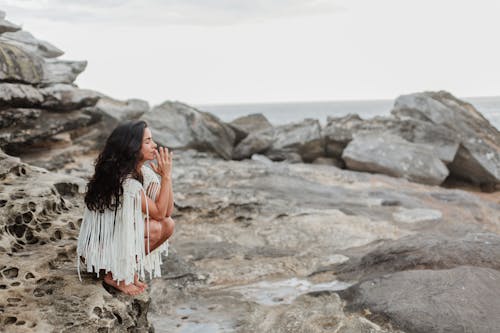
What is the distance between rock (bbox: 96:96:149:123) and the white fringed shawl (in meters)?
16.3

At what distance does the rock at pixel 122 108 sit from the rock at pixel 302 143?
6.07 metres

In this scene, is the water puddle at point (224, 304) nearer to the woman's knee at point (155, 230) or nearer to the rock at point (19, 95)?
the woman's knee at point (155, 230)

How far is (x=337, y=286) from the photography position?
6715mm

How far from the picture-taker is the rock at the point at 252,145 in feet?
71.0

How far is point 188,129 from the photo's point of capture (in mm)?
20375

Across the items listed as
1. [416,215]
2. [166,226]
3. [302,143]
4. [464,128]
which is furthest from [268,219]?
[464,128]

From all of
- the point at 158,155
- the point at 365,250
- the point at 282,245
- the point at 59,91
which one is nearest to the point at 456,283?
the point at 365,250

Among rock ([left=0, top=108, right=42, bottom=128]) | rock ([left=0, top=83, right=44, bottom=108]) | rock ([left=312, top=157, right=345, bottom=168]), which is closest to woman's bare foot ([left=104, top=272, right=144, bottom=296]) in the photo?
rock ([left=0, top=83, right=44, bottom=108])

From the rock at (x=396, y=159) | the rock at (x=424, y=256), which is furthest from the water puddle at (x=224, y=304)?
the rock at (x=396, y=159)

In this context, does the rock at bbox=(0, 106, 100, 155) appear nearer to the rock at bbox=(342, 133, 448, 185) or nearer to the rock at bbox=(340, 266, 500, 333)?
the rock at bbox=(340, 266, 500, 333)

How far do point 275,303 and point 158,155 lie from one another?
8.63 ft

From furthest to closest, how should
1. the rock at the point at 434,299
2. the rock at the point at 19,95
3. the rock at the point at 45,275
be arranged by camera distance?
1. the rock at the point at 19,95
2. the rock at the point at 434,299
3. the rock at the point at 45,275

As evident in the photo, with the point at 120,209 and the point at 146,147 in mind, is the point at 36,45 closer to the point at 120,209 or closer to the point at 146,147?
the point at 146,147

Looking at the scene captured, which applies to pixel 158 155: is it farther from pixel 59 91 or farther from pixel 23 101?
pixel 59 91
